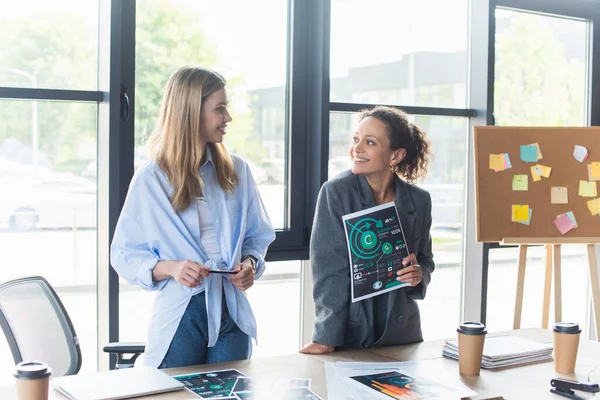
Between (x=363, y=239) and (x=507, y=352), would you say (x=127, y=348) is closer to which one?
(x=363, y=239)

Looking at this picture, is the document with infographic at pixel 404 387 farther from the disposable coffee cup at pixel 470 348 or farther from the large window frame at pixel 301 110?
the large window frame at pixel 301 110

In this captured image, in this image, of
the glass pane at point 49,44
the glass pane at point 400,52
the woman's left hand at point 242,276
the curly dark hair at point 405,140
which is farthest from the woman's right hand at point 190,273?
the glass pane at point 400,52

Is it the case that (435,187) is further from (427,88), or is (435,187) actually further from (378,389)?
(378,389)

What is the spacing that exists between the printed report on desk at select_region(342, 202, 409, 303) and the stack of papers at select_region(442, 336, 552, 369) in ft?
0.94

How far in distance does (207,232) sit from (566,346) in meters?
1.16

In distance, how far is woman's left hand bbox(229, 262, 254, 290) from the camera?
2279 millimetres

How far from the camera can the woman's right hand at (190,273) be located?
218cm

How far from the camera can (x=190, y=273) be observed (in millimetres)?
2184

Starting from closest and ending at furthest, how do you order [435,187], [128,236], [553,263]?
[128,236], [553,263], [435,187]

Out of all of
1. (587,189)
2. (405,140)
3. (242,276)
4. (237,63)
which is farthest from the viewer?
(587,189)

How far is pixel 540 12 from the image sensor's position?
168 inches

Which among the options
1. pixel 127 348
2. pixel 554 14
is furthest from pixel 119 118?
pixel 554 14

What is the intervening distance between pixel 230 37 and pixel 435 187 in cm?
145

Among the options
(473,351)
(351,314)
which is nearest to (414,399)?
(473,351)
